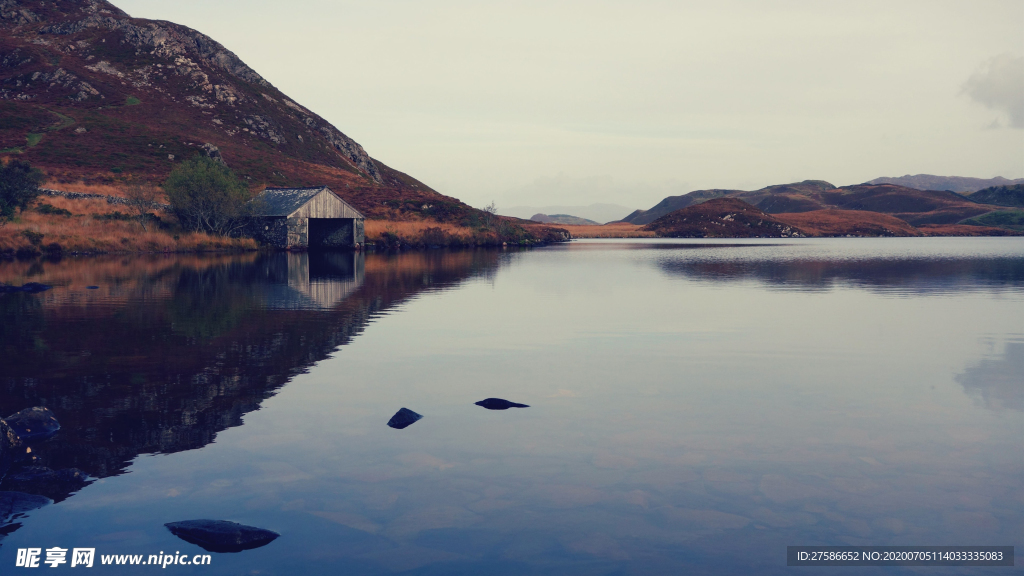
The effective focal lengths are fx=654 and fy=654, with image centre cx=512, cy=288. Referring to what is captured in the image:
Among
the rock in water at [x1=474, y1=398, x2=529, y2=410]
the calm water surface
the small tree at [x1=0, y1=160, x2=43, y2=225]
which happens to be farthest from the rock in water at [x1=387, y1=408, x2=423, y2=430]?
the small tree at [x1=0, y1=160, x2=43, y2=225]

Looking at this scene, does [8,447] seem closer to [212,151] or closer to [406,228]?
[406,228]

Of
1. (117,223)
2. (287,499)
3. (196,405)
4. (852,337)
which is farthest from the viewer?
(117,223)

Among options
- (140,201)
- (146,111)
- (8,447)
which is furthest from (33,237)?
(146,111)

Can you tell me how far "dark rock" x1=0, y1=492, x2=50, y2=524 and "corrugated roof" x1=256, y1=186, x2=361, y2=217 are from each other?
73.7m

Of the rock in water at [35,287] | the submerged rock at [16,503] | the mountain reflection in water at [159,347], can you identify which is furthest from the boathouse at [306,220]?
the submerged rock at [16,503]

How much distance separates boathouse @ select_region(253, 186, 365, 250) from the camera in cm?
8012

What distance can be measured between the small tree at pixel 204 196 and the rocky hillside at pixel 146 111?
3056 cm

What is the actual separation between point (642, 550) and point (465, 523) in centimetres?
228

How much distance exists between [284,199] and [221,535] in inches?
3195

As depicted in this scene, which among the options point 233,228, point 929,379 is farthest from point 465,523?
point 233,228

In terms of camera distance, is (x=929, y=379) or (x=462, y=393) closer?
(x=462, y=393)

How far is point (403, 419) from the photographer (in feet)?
42.2

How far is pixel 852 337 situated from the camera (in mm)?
23234

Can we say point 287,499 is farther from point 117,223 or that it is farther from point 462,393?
point 117,223
